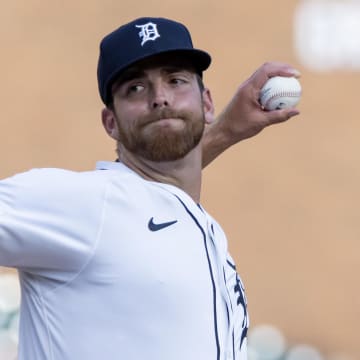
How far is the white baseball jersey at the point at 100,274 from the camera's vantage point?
2.38m

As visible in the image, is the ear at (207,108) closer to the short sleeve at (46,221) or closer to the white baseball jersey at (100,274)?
the white baseball jersey at (100,274)

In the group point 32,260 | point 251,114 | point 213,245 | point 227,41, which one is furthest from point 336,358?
point 32,260

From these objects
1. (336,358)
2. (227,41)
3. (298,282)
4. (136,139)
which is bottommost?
(336,358)

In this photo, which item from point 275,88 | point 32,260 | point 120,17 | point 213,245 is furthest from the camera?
point 120,17

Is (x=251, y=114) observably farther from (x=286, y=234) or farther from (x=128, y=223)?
(x=286, y=234)

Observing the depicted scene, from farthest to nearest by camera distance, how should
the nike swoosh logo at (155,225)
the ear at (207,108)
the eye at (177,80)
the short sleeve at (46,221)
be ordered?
the ear at (207,108), the eye at (177,80), the nike swoosh logo at (155,225), the short sleeve at (46,221)

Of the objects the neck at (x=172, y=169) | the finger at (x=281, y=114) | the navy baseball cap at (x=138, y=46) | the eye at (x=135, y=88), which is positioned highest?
the navy baseball cap at (x=138, y=46)

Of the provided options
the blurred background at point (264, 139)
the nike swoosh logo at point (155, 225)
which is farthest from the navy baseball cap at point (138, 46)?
the blurred background at point (264, 139)

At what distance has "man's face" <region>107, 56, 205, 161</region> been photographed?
9.12ft

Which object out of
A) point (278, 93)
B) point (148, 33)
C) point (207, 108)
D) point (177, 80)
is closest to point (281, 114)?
point (278, 93)

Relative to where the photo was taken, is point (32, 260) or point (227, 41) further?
point (227, 41)

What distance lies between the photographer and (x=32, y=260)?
239 centimetres

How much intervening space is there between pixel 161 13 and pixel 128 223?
5.35 metres

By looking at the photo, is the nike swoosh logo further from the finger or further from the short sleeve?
the finger
